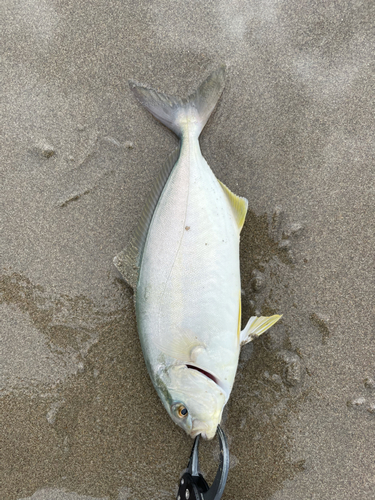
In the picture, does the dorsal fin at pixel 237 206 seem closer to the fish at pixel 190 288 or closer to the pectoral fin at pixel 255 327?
the fish at pixel 190 288

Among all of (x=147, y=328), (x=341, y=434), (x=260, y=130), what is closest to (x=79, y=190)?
(x=147, y=328)

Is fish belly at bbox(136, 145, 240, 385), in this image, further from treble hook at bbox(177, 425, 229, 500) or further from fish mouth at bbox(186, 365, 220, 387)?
treble hook at bbox(177, 425, 229, 500)

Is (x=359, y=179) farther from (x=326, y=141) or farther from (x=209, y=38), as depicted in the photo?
(x=209, y=38)

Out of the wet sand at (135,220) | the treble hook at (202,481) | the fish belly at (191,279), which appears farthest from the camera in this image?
the wet sand at (135,220)

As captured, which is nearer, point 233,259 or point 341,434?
point 233,259

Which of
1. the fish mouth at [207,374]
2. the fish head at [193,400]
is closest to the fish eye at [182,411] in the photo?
the fish head at [193,400]

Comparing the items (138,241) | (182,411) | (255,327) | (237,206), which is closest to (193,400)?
(182,411)
